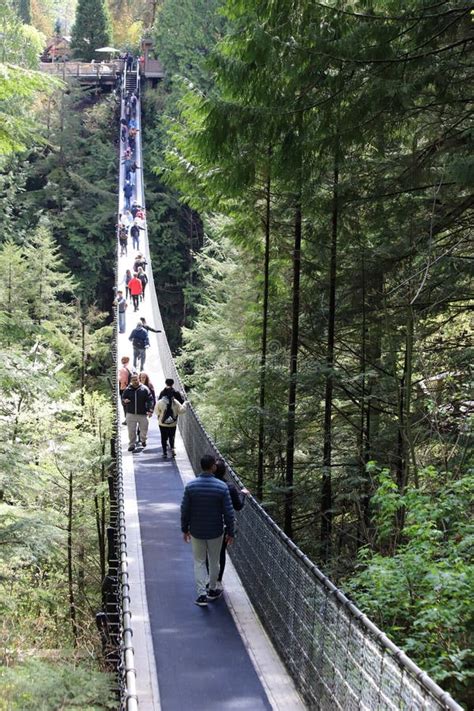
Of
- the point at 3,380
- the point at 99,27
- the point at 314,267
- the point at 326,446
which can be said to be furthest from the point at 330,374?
the point at 99,27

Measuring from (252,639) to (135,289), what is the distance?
16823 millimetres

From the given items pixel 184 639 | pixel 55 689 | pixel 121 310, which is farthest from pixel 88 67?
pixel 184 639

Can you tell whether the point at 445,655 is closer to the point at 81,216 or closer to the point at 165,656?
the point at 165,656

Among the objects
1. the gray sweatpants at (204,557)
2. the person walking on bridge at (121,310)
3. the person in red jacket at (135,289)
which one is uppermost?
the person in red jacket at (135,289)

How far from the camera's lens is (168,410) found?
1073cm

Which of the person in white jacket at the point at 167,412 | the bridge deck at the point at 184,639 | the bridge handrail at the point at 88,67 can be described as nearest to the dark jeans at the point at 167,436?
the person in white jacket at the point at 167,412

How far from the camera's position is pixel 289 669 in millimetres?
5301

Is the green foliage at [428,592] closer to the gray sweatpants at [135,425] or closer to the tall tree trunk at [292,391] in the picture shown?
the tall tree trunk at [292,391]

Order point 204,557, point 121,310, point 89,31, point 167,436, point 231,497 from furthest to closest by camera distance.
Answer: point 89,31 < point 121,310 < point 167,436 < point 231,497 < point 204,557

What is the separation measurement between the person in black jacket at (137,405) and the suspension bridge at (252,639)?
292cm

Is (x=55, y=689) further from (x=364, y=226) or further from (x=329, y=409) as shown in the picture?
(x=364, y=226)

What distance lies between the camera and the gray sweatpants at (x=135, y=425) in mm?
11281

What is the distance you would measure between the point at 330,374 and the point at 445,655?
4.59m

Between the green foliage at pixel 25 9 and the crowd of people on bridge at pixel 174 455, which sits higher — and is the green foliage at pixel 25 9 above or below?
above
